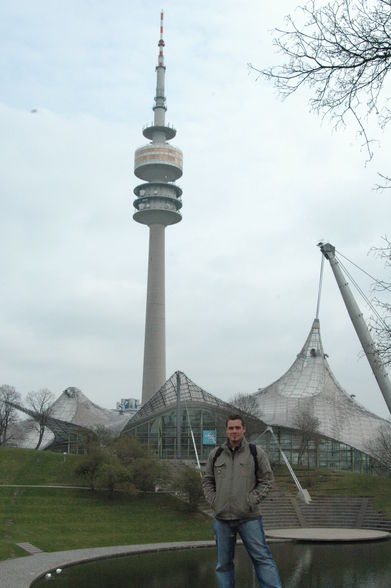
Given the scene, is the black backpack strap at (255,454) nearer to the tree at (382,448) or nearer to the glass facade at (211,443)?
the glass facade at (211,443)

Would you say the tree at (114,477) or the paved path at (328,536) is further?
the tree at (114,477)

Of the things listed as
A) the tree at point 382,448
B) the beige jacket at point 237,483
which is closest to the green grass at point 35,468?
the tree at point 382,448

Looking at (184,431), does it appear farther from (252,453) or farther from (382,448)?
(252,453)

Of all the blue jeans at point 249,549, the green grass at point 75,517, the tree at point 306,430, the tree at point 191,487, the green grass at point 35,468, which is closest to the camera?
the blue jeans at point 249,549

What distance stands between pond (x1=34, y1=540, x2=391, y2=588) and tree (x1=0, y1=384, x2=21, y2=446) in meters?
52.2

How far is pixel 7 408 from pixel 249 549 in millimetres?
72883

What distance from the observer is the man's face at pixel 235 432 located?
6649 millimetres

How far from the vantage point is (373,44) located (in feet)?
21.8

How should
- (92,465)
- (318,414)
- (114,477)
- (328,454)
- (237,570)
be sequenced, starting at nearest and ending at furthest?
(237,570) → (114,477) → (92,465) → (328,454) → (318,414)

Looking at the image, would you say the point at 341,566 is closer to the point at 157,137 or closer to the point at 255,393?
the point at 255,393

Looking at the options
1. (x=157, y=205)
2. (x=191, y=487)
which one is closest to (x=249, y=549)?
(x=191, y=487)

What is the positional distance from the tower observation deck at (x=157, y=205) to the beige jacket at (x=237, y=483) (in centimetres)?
8976

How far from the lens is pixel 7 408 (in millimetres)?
75250

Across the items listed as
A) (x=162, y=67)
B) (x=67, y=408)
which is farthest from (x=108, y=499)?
(x=162, y=67)
